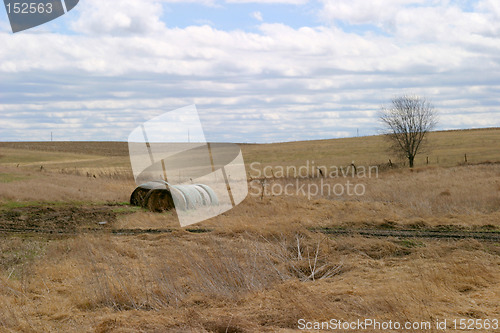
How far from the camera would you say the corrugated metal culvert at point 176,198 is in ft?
67.1

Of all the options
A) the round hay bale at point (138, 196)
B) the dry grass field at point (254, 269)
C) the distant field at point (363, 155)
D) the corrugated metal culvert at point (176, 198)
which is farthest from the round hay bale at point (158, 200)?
the distant field at point (363, 155)

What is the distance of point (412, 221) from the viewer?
1537cm

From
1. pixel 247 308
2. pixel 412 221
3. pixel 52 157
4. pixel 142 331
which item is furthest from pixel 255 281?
pixel 52 157

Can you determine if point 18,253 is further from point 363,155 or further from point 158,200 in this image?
point 363,155

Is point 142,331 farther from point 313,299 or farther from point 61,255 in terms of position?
point 61,255

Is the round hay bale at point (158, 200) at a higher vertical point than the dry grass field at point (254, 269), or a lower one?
higher

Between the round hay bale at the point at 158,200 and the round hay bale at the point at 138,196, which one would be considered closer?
the round hay bale at the point at 158,200

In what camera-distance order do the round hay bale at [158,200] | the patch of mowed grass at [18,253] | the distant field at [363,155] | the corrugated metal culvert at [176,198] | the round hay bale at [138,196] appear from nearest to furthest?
the patch of mowed grass at [18,253]
the corrugated metal culvert at [176,198]
the round hay bale at [158,200]
the round hay bale at [138,196]
the distant field at [363,155]

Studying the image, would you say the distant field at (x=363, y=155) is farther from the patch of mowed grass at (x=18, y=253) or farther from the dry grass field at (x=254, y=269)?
the patch of mowed grass at (x=18, y=253)

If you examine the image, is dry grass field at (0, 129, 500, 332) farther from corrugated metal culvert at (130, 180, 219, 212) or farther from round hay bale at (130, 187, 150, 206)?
round hay bale at (130, 187, 150, 206)

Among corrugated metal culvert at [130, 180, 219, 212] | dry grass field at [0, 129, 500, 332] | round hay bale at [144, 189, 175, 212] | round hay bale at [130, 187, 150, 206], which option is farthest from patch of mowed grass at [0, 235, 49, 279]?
round hay bale at [130, 187, 150, 206]

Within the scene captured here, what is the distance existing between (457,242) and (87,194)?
1898 centimetres

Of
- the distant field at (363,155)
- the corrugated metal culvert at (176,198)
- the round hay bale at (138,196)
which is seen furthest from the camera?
the distant field at (363,155)

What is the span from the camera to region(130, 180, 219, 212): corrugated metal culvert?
2045 centimetres
